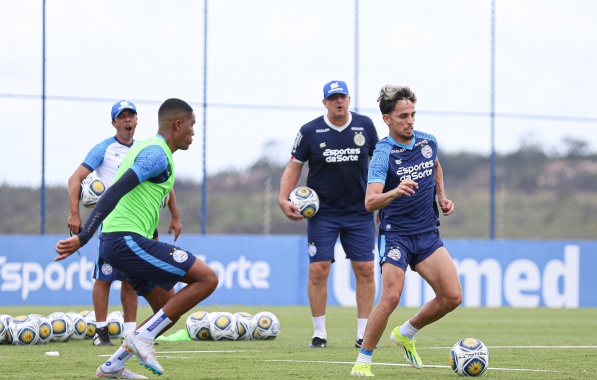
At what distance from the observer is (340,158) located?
1160 cm

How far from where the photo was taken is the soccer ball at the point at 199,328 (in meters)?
12.1

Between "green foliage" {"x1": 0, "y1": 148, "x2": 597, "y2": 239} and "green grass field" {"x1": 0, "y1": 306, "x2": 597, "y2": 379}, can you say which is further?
"green foliage" {"x1": 0, "y1": 148, "x2": 597, "y2": 239}

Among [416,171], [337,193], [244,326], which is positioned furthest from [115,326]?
[416,171]

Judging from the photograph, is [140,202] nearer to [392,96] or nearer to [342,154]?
[392,96]

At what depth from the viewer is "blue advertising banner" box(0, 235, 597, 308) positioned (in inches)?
741

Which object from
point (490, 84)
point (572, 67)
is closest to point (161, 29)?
point (490, 84)

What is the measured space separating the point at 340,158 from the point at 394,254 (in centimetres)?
314

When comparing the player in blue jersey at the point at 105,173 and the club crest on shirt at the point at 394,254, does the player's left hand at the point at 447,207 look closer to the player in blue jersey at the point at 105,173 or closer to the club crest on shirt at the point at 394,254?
the club crest on shirt at the point at 394,254

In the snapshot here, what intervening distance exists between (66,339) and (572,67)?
1453 centimetres

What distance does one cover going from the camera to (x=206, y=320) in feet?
39.9

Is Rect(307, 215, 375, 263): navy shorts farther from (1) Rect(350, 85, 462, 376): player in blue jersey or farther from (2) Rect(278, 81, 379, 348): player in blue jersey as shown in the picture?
(1) Rect(350, 85, 462, 376): player in blue jersey

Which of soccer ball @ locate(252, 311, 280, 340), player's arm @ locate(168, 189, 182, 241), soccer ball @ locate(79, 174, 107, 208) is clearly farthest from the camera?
soccer ball @ locate(252, 311, 280, 340)

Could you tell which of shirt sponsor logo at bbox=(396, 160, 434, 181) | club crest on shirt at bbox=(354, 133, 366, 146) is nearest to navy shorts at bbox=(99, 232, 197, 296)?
shirt sponsor logo at bbox=(396, 160, 434, 181)

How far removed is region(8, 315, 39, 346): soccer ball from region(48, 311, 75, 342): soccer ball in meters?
0.28
